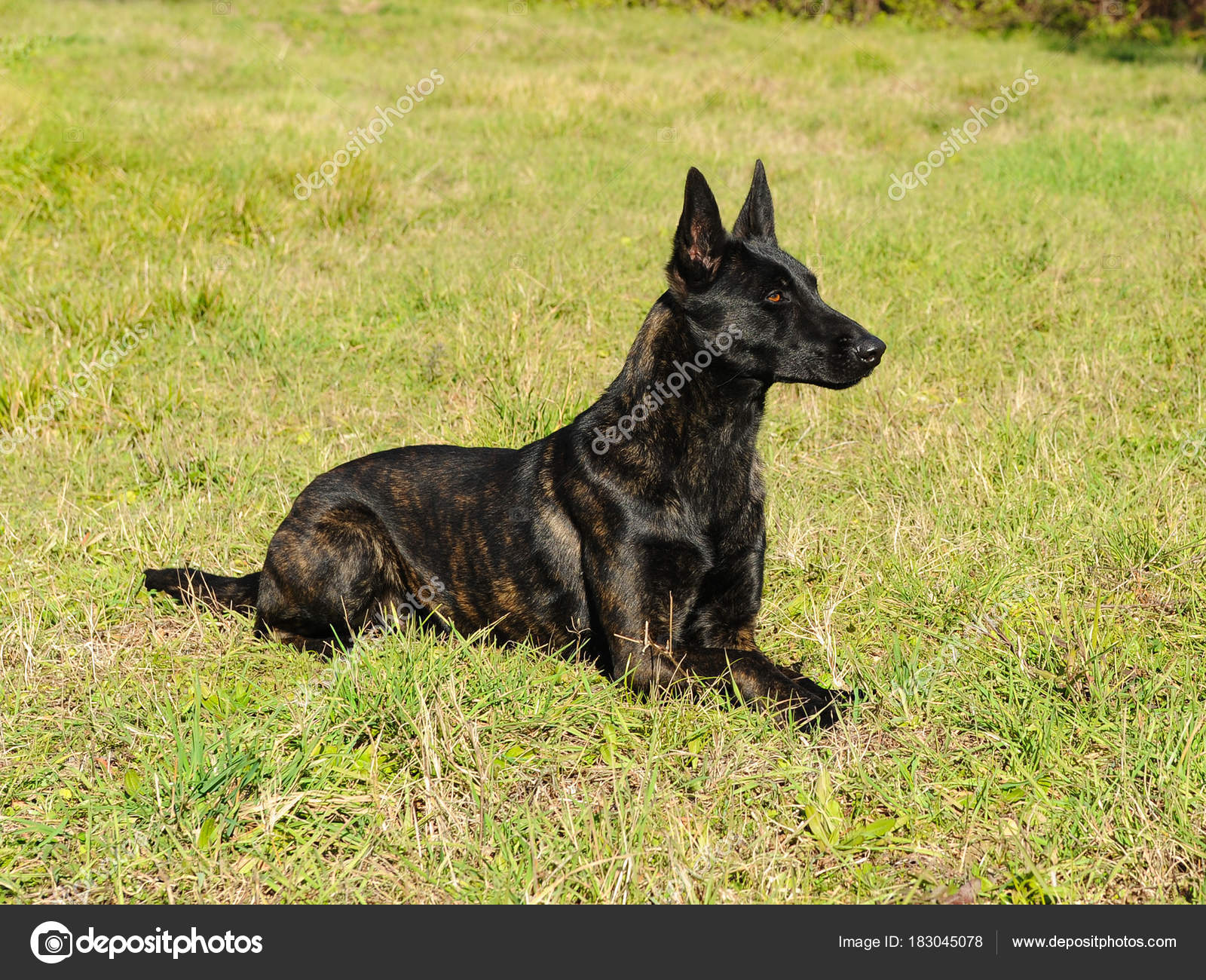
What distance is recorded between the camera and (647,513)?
323 cm

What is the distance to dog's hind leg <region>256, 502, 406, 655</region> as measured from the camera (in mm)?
3615

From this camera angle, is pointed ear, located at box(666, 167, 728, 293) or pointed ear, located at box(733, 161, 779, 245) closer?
pointed ear, located at box(666, 167, 728, 293)

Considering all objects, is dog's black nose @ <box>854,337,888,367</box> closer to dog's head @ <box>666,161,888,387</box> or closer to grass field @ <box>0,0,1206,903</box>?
dog's head @ <box>666,161,888,387</box>

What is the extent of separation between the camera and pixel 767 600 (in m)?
3.87

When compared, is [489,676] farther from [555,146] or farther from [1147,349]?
[555,146]

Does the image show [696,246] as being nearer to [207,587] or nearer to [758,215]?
[758,215]

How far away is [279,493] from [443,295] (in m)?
2.44

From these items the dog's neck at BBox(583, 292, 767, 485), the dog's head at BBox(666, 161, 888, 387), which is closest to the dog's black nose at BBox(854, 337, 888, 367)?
the dog's head at BBox(666, 161, 888, 387)

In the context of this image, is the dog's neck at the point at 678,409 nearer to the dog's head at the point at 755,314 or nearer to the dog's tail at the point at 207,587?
the dog's head at the point at 755,314

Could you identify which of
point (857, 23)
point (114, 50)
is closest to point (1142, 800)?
point (114, 50)

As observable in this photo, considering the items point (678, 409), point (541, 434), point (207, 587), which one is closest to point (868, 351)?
point (678, 409)

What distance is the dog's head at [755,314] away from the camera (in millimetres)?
3240

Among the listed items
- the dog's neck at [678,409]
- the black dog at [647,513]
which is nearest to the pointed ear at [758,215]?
the black dog at [647,513]
